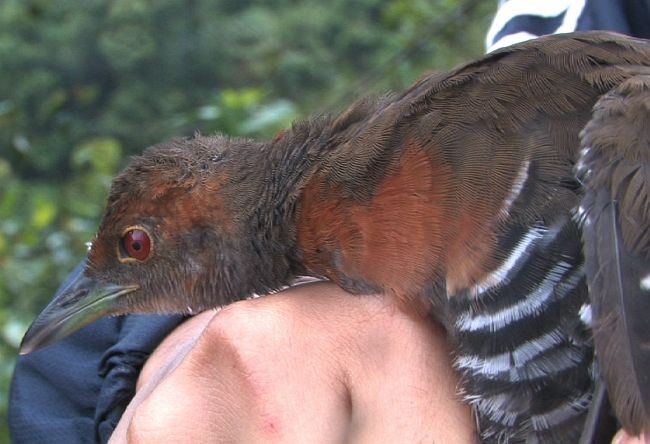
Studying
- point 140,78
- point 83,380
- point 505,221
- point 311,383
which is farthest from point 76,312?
point 140,78

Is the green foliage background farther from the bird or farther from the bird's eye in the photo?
the bird

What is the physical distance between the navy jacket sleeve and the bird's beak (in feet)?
0.20

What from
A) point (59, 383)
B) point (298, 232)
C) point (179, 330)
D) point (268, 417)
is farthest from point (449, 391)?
point (59, 383)

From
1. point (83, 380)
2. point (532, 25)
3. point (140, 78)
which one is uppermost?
point (532, 25)

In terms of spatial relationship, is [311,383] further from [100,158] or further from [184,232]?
[100,158]

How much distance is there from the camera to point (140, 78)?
6.86 meters

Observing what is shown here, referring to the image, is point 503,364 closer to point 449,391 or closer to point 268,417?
point 449,391

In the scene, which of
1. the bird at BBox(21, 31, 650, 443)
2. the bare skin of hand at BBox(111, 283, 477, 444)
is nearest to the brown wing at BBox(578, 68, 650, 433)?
the bird at BBox(21, 31, 650, 443)

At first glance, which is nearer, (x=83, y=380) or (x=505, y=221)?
(x=505, y=221)

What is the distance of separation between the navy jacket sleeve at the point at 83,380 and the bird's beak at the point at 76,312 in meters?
0.06

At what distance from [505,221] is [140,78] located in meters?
5.73

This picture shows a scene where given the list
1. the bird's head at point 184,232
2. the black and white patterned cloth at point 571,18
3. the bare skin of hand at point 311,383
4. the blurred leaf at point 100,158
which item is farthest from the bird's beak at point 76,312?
the blurred leaf at point 100,158

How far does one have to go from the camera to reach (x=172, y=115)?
22.1 feet

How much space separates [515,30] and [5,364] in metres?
2.28
